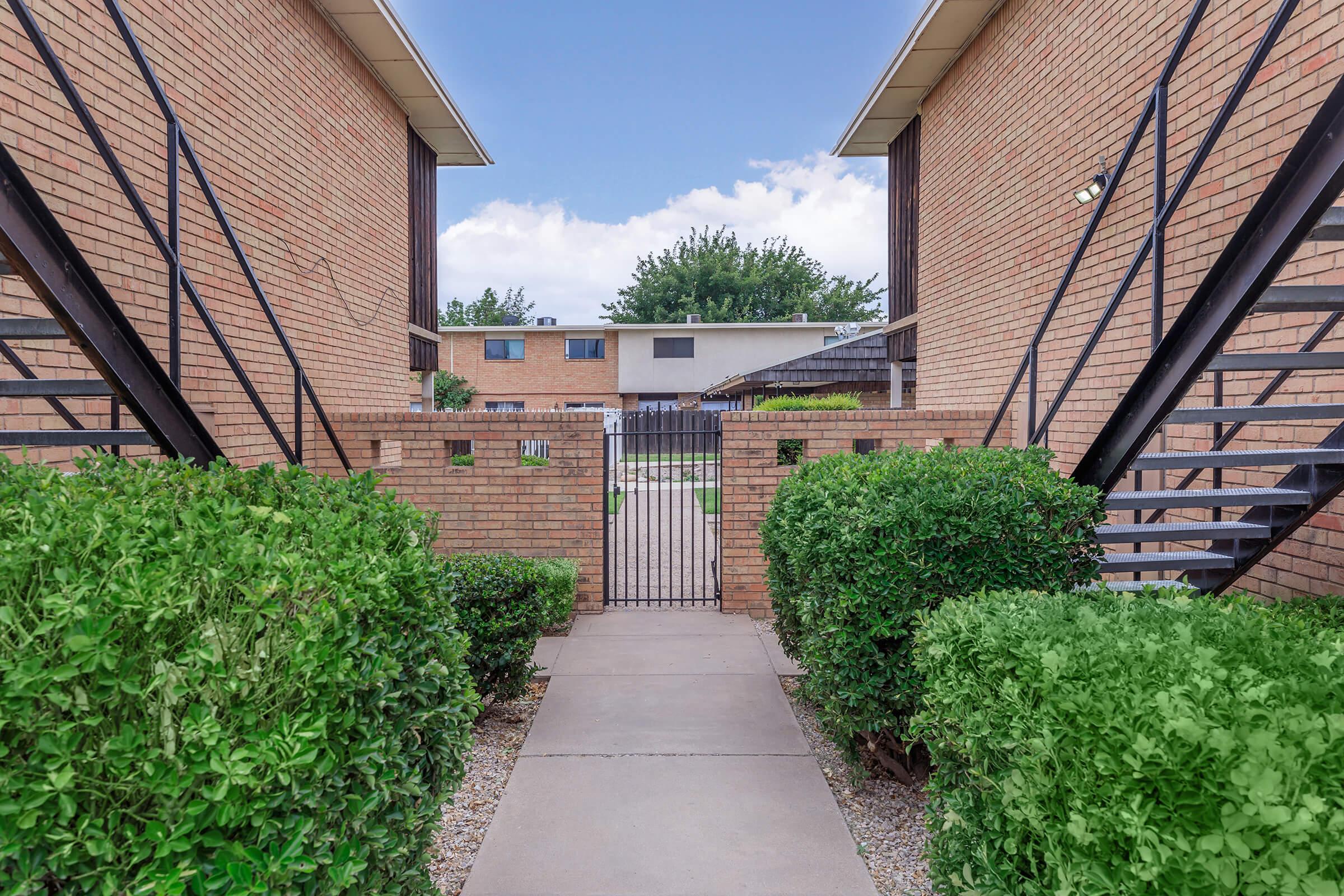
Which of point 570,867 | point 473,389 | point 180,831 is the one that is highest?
point 473,389

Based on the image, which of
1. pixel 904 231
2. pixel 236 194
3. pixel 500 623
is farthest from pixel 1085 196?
pixel 236 194

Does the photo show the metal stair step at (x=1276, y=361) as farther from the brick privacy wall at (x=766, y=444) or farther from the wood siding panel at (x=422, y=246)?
the wood siding panel at (x=422, y=246)

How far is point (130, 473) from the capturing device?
109 inches

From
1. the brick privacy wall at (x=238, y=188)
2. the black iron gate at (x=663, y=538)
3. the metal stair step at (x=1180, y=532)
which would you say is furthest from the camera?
the black iron gate at (x=663, y=538)

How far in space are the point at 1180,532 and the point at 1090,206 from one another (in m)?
3.09

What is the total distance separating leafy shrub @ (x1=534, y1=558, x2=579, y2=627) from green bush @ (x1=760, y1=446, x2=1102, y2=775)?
2446 mm

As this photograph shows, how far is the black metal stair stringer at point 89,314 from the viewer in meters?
2.60

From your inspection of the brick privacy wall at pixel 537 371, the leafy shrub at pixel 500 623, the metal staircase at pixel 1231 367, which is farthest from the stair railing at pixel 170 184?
the brick privacy wall at pixel 537 371

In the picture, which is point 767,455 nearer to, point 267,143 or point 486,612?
point 486,612

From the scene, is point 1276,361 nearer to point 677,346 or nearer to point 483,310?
point 677,346

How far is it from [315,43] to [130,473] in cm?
588

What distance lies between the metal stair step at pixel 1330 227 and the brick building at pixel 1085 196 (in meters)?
0.05

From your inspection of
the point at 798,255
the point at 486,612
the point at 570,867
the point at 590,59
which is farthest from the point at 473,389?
the point at 570,867

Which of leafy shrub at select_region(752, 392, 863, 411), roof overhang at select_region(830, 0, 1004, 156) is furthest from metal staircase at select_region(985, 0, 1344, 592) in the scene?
roof overhang at select_region(830, 0, 1004, 156)
